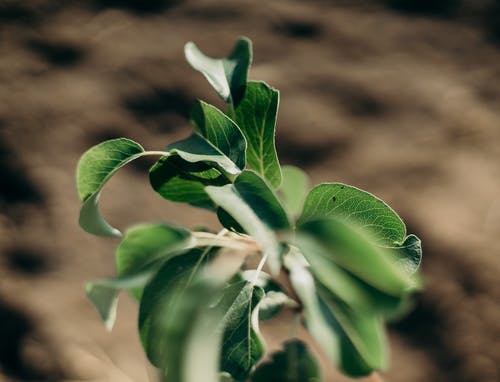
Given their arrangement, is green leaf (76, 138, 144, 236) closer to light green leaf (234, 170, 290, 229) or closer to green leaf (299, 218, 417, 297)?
light green leaf (234, 170, 290, 229)

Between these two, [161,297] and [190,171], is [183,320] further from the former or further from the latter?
[190,171]

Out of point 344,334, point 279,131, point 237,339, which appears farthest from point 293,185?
point 279,131

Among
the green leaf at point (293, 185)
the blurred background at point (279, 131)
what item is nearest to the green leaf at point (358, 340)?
the green leaf at point (293, 185)

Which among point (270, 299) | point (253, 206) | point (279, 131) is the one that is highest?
point (253, 206)

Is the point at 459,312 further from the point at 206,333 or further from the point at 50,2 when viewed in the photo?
the point at 50,2

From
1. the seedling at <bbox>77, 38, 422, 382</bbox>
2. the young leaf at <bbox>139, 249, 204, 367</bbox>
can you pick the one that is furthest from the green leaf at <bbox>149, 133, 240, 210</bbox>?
the young leaf at <bbox>139, 249, 204, 367</bbox>

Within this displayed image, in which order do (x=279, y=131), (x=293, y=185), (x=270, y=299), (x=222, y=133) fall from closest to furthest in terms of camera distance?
(x=222, y=133) < (x=270, y=299) < (x=293, y=185) < (x=279, y=131)

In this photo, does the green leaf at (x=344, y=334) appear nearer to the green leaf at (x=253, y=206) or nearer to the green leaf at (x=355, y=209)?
the green leaf at (x=253, y=206)
